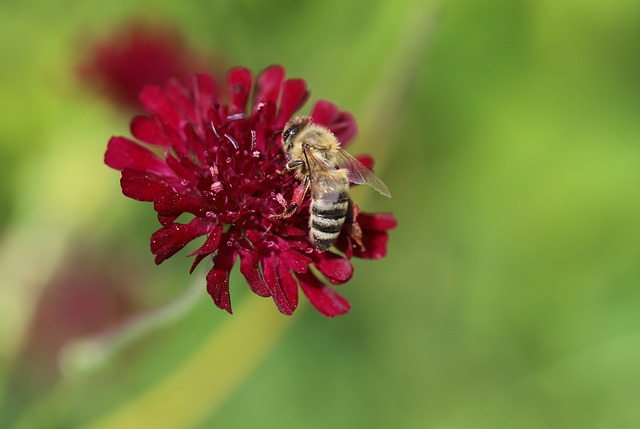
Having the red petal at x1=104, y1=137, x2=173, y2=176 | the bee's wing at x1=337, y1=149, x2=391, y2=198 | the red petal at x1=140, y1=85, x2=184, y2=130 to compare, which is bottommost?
the red petal at x1=104, y1=137, x2=173, y2=176

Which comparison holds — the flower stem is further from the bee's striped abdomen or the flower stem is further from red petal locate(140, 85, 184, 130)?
red petal locate(140, 85, 184, 130)

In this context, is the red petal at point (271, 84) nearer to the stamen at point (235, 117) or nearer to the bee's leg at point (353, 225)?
the stamen at point (235, 117)

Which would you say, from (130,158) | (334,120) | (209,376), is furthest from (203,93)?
(209,376)

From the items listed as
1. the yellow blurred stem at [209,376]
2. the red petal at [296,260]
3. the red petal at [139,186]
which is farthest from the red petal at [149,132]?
the yellow blurred stem at [209,376]

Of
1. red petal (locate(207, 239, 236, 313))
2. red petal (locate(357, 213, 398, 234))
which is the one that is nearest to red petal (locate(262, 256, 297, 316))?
red petal (locate(207, 239, 236, 313))

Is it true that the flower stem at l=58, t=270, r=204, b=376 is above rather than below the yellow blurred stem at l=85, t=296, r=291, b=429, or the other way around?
above

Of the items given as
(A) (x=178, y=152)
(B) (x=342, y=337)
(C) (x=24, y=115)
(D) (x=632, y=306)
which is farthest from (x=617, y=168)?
(C) (x=24, y=115)

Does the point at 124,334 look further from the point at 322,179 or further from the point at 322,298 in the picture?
the point at 322,179
